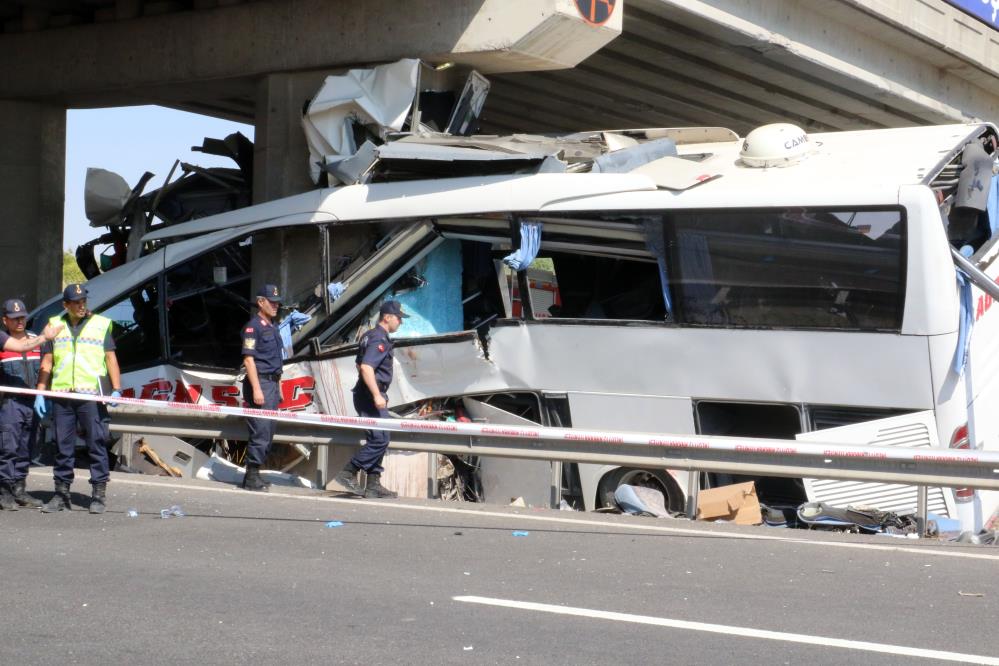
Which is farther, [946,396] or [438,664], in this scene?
[946,396]

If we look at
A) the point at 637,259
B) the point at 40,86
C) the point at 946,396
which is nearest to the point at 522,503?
the point at 637,259

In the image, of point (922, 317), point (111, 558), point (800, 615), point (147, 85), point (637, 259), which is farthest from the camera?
point (147, 85)

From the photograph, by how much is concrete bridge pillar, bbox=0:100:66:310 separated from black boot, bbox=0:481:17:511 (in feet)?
33.5

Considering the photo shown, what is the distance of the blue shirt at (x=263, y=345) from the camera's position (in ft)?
33.4

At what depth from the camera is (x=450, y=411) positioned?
10719mm

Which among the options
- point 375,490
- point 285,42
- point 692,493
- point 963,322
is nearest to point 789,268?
point 963,322

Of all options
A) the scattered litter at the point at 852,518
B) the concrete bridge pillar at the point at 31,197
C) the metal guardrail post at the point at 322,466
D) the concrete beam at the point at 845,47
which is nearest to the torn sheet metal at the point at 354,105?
the concrete beam at the point at 845,47

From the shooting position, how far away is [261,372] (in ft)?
33.7

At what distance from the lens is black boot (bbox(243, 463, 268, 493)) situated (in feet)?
33.7

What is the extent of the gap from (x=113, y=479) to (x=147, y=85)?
6.99 metres

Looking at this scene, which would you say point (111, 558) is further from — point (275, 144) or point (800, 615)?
point (275, 144)

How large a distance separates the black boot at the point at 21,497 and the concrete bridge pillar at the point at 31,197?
399 inches

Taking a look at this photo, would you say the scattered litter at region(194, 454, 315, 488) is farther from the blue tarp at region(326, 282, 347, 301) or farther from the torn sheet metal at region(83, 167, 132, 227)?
the torn sheet metal at region(83, 167, 132, 227)

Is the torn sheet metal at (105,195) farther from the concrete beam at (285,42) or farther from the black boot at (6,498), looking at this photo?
the black boot at (6,498)
